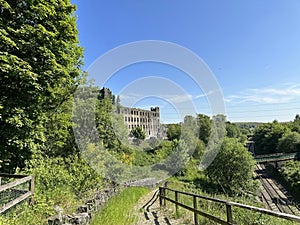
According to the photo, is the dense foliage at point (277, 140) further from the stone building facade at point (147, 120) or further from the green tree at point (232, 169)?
the stone building facade at point (147, 120)

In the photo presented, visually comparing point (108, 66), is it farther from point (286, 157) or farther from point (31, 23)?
point (286, 157)

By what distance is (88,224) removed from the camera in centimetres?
527

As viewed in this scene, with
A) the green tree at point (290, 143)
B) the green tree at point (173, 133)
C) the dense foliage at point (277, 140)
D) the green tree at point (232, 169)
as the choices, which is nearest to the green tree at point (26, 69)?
the green tree at point (232, 169)

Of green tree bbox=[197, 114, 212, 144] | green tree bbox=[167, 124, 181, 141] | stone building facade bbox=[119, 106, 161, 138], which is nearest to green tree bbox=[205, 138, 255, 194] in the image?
green tree bbox=[167, 124, 181, 141]

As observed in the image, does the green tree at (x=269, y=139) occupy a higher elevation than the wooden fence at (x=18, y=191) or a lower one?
higher

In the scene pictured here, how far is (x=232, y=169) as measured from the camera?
89.6ft

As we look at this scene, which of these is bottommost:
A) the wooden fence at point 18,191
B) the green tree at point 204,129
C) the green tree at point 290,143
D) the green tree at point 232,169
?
the green tree at point 232,169

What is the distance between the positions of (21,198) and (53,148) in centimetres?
954

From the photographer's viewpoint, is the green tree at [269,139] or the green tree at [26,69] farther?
the green tree at [269,139]

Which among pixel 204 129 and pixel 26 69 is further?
pixel 204 129

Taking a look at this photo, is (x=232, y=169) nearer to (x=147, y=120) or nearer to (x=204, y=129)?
(x=147, y=120)

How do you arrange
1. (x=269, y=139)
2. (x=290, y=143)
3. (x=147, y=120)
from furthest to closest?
(x=269, y=139) < (x=290, y=143) < (x=147, y=120)

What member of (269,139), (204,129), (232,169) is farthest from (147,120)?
(269,139)

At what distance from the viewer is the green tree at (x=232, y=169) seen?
25.9m
